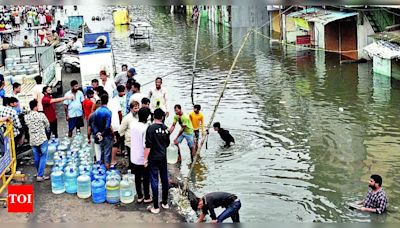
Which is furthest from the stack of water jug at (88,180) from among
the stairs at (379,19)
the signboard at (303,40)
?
the signboard at (303,40)

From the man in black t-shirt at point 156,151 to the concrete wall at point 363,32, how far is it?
1984 centimetres

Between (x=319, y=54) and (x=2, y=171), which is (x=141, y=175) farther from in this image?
(x=319, y=54)

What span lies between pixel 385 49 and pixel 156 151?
15618mm

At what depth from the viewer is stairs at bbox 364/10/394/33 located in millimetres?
25234

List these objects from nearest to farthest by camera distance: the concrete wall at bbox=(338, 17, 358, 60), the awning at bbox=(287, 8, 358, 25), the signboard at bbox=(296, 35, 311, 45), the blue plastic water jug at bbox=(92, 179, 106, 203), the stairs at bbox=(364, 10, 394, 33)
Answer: the blue plastic water jug at bbox=(92, 179, 106, 203)
the stairs at bbox=(364, 10, 394, 33)
the awning at bbox=(287, 8, 358, 25)
the concrete wall at bbox=(338, 17, 358, 60)
the signboard at bbox=(296, 35, 311, 45)

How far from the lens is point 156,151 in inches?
313

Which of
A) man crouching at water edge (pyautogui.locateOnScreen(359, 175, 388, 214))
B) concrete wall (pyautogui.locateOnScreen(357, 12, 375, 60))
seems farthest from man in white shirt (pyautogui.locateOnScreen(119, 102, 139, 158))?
concrete wall (pyautogui.locateOnScreen(357, 12, 375, 60))

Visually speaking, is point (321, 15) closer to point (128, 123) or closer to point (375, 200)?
point (375, 200)

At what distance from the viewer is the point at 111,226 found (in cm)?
177

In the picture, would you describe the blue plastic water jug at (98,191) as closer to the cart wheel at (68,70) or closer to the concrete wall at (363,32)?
the cart wheel at (68,70)

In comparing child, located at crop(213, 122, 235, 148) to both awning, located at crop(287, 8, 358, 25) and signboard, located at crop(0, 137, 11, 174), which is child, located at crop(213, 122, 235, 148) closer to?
signboard, located at crop(0, 137, 11, 174)

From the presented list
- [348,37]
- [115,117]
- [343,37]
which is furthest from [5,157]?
[343,37]

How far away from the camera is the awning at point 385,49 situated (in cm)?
2031

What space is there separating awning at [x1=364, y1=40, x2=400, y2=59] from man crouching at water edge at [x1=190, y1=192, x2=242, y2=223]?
46.1 ft
